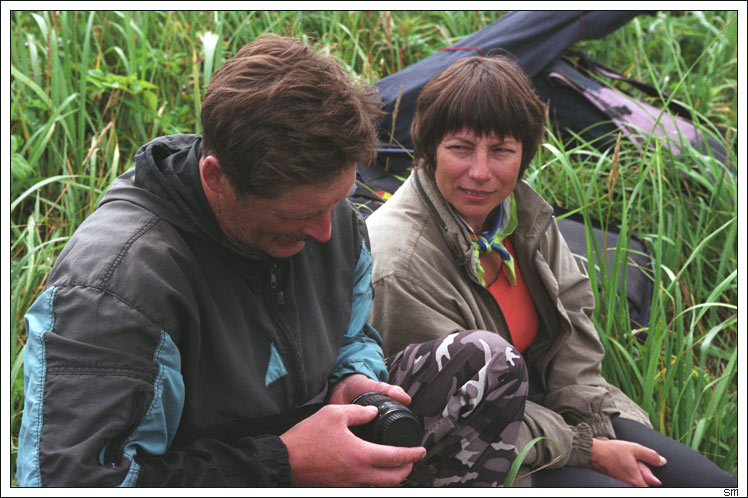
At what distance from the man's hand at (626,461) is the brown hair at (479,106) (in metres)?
0.85

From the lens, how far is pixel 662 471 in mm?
2266

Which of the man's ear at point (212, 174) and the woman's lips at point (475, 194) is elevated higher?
the man's ear at point (212, 174)

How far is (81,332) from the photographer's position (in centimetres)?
137

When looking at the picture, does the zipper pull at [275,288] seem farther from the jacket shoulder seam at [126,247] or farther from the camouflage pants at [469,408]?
the camouflage pants at [469,408]

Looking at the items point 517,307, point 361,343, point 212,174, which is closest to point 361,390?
point 361,343

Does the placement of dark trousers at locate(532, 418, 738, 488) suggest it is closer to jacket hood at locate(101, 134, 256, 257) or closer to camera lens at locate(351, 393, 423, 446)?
camera lens at locate(351, 393, 423, 446)

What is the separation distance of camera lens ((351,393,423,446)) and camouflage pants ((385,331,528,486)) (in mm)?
156

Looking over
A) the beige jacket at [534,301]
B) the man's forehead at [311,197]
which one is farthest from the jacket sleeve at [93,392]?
the beige jacket at [534,301]

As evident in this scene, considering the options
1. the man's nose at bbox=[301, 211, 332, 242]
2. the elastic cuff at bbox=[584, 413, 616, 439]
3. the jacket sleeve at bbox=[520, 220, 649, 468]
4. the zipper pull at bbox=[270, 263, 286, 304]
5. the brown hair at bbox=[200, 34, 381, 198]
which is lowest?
the elastic cuff at bbox=[584, 413, 616, 439]

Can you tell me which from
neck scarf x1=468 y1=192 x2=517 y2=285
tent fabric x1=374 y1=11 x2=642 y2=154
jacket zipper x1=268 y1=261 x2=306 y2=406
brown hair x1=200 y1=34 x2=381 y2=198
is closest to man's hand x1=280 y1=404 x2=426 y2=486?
jacket zipper x1=268 y1=261 x2=306 y2=406

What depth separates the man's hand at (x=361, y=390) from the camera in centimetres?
182

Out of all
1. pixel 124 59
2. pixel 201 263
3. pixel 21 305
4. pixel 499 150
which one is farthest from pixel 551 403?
pixel 124 59

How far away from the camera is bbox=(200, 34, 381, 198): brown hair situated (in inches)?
57.7

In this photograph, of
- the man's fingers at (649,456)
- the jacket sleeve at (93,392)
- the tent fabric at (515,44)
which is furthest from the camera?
the tent fabric at (515,44)
